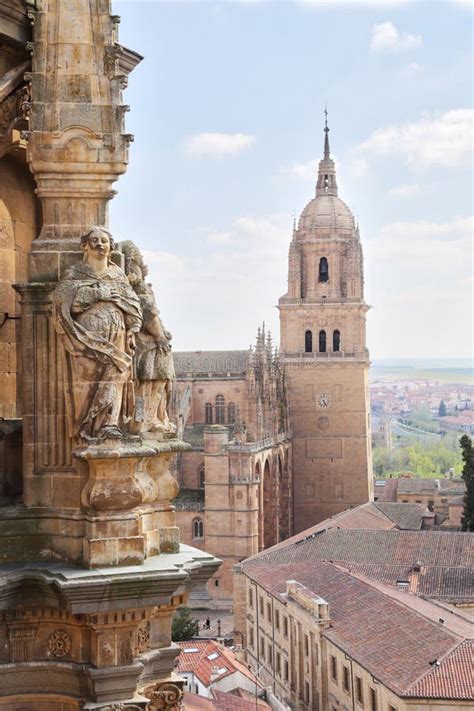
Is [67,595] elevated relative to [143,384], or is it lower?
lower

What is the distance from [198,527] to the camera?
68.6 metres

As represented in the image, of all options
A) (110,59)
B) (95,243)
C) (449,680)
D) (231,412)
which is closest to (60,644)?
(95,243)

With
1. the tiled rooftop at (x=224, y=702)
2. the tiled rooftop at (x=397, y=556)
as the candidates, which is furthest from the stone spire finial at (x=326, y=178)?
the tiled rooftop at (x=224, y=702)

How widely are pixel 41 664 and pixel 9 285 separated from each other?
281 centimetres

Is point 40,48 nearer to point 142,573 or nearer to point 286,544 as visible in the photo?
point 142,573

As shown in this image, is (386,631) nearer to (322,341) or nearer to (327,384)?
(327,384)

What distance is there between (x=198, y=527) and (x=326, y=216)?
30.0m

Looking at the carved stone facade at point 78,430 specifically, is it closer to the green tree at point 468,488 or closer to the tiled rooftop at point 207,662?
the tiled rooftop at point 207,662

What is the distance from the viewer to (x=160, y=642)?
7863mm

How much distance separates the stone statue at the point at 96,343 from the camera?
717cm

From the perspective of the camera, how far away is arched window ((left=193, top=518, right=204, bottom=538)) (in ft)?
225

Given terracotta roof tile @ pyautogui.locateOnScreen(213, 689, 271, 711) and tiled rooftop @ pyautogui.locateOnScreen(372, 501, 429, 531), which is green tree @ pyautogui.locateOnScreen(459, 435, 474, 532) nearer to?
tiled rooftop @ pyautogui.locateOnScreen(372, 501, 429, 531)

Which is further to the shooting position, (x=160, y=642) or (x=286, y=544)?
(x=286, y=544)

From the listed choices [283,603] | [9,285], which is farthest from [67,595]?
[283,603]
